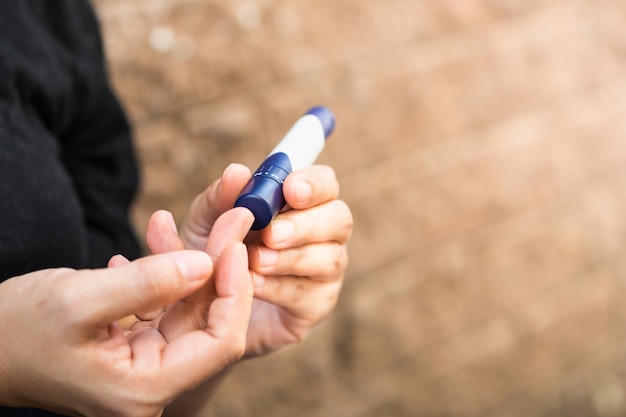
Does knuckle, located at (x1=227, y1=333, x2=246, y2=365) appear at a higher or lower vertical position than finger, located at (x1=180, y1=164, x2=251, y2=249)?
lower

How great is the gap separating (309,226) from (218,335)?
0.33ft

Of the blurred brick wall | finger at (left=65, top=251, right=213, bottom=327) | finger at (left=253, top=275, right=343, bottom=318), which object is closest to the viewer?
finger at (left=65, top=251, right=213, bottom=327)

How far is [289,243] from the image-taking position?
34cm

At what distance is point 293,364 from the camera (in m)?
0.72

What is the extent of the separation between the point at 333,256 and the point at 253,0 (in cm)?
33

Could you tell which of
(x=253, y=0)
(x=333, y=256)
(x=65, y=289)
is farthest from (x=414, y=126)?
(x=65, y=289)

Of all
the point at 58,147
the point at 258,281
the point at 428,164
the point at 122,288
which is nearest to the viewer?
the point at 122,288

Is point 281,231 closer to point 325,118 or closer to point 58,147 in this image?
point 325,118

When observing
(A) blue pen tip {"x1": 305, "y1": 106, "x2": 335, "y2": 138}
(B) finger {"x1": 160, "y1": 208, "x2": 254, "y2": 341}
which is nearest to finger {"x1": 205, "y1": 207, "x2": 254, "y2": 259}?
(B) finger {"x1": 160, "y1": 208, "x2": 254, "y2": 341}

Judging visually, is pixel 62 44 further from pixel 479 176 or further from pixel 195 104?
pixel 479 176

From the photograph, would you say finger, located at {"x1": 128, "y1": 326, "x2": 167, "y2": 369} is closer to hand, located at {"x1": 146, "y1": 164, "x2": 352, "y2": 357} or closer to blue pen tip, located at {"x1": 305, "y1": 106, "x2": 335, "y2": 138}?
hand, located at {"x1": 146, "y1": 164, "x2": 352, "y2": 357}

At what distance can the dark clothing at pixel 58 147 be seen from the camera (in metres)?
0.38

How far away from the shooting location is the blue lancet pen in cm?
31

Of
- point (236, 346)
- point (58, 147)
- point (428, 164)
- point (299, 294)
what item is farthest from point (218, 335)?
point (428, 164)
